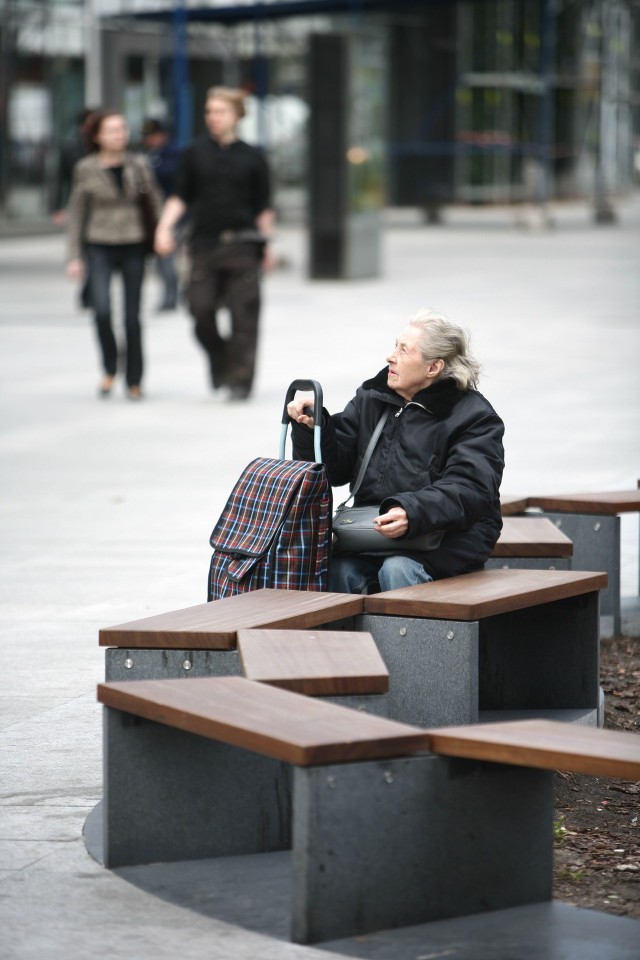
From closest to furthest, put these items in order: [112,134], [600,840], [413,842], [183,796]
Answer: [413,842] < [183,796] < [600,840] < [112,134]

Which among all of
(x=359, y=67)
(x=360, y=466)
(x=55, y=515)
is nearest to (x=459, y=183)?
(x=359, y=67)

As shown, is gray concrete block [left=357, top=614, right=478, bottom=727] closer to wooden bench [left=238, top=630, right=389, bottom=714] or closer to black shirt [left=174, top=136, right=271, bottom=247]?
wooden bench [left=238, top=630, right=389, bottom=714]

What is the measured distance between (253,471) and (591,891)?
5.52ft

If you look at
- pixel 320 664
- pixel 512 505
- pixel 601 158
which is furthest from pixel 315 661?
pixel 601 158

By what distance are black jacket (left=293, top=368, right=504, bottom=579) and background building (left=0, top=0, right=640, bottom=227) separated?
27885mm

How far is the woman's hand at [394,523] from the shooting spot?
4.84 meters

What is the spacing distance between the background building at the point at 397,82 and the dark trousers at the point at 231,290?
67.3 feet

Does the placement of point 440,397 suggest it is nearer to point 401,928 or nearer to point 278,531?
point 278,531

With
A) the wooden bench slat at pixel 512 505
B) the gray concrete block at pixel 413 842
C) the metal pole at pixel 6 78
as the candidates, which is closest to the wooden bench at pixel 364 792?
the gray concrete block at pixel 413 842

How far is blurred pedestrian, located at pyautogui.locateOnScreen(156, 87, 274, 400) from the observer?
12391mm

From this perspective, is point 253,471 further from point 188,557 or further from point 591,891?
point 188,557

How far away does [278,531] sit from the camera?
16.2ft

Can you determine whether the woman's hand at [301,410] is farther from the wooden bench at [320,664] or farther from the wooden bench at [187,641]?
the wooden bench at [320,664]

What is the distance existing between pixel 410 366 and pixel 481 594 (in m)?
0.79
